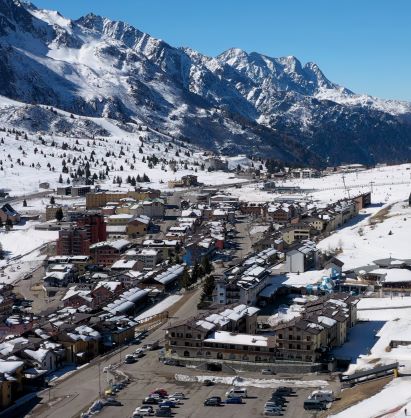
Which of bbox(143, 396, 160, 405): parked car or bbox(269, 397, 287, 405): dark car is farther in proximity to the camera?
bbox(143, 396, 160, 405): parked car

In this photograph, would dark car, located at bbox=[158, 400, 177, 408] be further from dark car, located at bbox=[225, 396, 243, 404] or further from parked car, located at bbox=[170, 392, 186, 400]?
dark car, located at bbox=[225, 396, 243, 404]

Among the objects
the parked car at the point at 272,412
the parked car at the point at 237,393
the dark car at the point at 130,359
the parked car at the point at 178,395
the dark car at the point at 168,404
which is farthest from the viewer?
the dark car at the point at 130,359

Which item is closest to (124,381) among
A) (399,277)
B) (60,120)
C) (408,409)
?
(408,409)

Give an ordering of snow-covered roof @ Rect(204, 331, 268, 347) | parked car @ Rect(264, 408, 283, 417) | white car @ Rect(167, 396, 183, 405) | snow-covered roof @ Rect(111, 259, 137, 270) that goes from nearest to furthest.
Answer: parked car @ Rect(264, 408, 283, 417)
white car @ Rect(167, 396, 183, 405)
snow-covered roof @ Rect(204, 331, 268, 347)
snow-covered roof @ Rect(111, 259, 137, 270)

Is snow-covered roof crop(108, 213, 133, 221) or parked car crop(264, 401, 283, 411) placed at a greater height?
snow-covered roof crop(108, 213, 133, 221)

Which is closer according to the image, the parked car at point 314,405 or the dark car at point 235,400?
the parked car at point 314,405

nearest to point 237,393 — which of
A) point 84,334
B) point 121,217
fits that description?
point 84,334

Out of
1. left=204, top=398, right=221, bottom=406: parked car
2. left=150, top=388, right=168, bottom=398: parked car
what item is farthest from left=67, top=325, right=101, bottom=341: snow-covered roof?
left=204, top=398, right=221, bottom=406: parked car

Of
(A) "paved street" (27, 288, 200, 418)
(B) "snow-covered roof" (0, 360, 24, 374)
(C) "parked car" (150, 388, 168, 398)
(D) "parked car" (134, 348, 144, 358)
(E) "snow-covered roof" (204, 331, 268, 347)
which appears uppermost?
(E) "snow-covered roof" (204, 331, 268, 347)

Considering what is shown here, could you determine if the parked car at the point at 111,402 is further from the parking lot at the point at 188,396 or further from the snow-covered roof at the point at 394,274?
the snow-covered roof at the point at 394,274

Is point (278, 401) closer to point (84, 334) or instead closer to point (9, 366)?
point (9, 366)

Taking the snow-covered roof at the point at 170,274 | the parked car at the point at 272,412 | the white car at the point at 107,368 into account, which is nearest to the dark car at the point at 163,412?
the parked car at the point at 272,412
